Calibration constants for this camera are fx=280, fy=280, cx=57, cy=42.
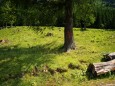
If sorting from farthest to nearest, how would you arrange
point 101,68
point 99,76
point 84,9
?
1. point 84,9
2. point 99,76
3. point 101,68

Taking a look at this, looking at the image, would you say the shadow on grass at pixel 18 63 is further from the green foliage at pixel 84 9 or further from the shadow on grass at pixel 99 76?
the green foliage at pixel 84 9

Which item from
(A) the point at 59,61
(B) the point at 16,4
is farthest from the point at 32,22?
(A) the point at 59,61

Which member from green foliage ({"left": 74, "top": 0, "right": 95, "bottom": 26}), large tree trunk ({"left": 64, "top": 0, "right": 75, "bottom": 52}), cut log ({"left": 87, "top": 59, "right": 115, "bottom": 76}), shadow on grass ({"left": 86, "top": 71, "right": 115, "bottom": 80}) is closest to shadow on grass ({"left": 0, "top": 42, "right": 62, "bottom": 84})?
shadow on grass ({"left": 86, "top": 71, "right": 115, "bottom": 80})

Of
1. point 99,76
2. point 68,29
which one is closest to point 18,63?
point 99,76

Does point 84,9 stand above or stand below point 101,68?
above

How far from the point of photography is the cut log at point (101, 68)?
21.8m

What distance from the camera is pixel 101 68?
21969 mm

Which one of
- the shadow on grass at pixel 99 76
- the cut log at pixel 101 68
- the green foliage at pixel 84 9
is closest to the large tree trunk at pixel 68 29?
the green foliage at pixel 84 9

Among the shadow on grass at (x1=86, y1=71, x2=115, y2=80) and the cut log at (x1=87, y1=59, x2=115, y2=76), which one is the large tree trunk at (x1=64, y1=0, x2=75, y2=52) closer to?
the cut log at (x1=87, y1=59, x2=115, y2=76)

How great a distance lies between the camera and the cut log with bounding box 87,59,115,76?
21797mm

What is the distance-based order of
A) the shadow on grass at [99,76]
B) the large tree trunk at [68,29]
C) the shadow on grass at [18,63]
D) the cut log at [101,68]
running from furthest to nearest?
the large tree trunk at [68,29] → the shadow on grass at [18,63] → the shadow on grass at [99,76] → the cut log at [101,68]

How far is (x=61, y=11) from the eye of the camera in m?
31.2

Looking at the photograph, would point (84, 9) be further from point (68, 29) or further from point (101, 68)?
point (101, 68)

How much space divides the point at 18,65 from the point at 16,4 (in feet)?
23.6
